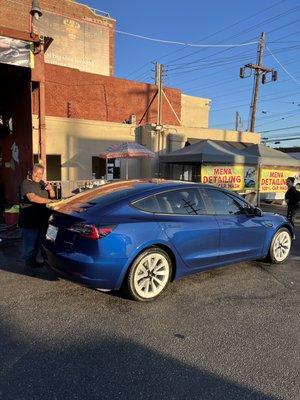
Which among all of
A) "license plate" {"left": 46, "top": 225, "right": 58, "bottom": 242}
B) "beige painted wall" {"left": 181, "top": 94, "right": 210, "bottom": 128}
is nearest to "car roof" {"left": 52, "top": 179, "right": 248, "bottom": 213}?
"license plate" {"left": 46, "top": 225, "right": 58, "bottom": 242}

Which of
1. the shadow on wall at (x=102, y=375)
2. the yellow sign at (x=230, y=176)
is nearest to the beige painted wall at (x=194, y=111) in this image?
the yellow sign at (x=230, y=176)

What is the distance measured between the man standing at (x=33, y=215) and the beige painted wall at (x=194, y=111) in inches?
887

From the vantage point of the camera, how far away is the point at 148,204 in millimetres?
5086

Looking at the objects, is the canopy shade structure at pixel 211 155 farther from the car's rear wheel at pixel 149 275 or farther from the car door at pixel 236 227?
the car's rear wheel at pixel 149 275

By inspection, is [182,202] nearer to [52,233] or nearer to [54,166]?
[52,233]

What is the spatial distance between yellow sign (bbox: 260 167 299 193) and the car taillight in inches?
415

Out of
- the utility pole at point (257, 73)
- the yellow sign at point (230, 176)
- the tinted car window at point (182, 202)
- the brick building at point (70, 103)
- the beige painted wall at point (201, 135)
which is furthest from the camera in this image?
the utility pole at point (257, 73)

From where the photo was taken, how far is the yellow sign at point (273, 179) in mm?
14133

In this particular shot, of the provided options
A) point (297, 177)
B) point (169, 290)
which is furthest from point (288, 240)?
point (297, 177)

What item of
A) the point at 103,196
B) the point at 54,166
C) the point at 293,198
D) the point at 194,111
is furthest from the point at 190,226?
the point at 194,111

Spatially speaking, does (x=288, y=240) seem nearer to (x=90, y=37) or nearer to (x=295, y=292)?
(x=295, y=292)

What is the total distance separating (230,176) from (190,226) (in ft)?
27.9

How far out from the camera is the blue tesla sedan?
14.9 ft

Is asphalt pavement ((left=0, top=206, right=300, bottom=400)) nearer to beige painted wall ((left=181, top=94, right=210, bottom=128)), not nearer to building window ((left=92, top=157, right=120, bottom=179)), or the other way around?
building window ((left=92, top=157, right=120, bottom=179))
